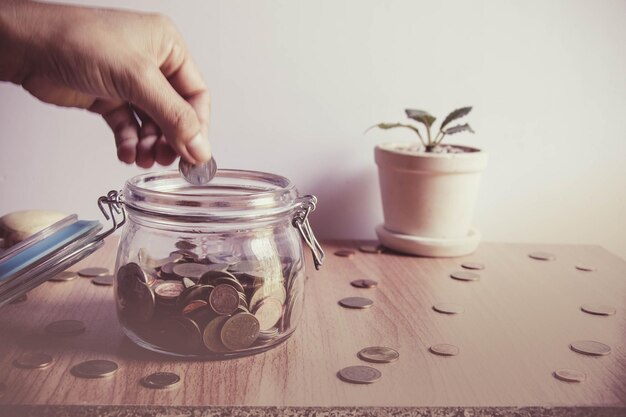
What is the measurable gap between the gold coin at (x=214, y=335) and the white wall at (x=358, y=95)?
1.95 ft

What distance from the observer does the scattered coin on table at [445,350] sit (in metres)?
0.78

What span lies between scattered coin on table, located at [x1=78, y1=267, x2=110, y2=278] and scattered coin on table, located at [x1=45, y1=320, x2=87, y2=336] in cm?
19

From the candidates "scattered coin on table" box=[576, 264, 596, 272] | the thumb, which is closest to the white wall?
"scattered coin on table" box=[576, 264, 596, 272]

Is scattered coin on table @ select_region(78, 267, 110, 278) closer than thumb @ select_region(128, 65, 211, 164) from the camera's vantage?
No

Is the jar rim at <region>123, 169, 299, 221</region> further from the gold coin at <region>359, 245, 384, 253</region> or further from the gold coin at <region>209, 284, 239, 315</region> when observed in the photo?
the gold coin at <region>359, 245, 384, 253</region>

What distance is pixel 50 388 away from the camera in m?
0.68

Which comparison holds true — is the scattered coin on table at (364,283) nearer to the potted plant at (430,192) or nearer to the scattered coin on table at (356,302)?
the scattered coin on table at (356,302)

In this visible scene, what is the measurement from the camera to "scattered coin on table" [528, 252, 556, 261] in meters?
1.21

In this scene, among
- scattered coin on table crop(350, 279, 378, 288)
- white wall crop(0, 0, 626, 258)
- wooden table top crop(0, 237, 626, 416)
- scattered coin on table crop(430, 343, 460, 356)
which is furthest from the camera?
white wall crop(0, 0, 626, 258)

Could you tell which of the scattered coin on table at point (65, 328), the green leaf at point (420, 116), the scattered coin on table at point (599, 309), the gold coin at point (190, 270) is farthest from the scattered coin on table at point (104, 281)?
the scattered coin on table at point (599, 309)

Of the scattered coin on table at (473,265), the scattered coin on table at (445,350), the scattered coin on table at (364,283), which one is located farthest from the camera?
the scattered coin on table at (473,265)

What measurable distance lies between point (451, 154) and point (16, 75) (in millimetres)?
634

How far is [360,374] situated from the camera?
72 cm

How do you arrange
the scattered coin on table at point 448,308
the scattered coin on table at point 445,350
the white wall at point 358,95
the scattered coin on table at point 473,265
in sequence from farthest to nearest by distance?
the white wall at point 358,95 → the scattered coin on table at point 473,265 → the scattered coin on table at point 448,308 → the scattered coin on table at point 445,350
